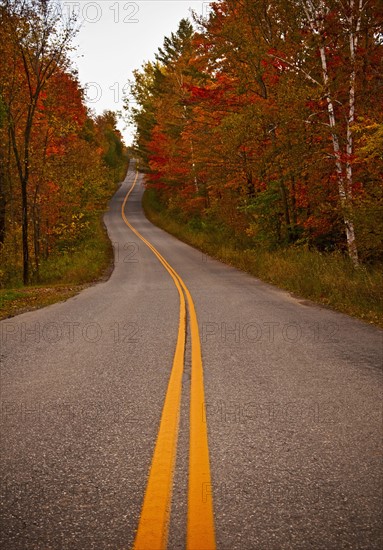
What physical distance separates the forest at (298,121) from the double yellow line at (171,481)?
7278 millimetres

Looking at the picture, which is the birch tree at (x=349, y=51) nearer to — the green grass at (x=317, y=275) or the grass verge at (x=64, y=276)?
the green grass at (x=317, y=275)

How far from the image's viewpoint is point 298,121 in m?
13.0

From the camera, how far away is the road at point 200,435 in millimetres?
2270

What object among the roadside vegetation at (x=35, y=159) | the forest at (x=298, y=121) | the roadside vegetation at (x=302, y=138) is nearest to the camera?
the roadside vegetation at (x=302, y=138)

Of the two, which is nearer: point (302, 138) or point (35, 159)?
point (302, 138)

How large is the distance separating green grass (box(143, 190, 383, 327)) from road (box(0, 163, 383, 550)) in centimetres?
191

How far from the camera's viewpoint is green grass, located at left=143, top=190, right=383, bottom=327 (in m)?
9.44

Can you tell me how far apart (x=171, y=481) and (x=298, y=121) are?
1265 centimetres

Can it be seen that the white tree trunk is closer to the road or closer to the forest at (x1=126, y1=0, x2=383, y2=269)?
the forest at (x1=126, y1=0, x2=383, y2=269)

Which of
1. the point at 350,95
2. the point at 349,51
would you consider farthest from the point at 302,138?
the point at 349,51

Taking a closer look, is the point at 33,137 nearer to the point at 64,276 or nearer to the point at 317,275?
the point at 64,276

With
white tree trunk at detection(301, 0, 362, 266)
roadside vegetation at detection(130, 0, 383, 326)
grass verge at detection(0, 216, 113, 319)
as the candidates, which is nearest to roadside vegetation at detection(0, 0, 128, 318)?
grass verge at detection(0, 216, 113, 319)

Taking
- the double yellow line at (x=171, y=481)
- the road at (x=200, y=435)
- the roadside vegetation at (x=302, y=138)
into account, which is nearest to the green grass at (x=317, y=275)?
the roadside vegetation at (x=302, y=138)

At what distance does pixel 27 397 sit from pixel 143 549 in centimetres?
267
